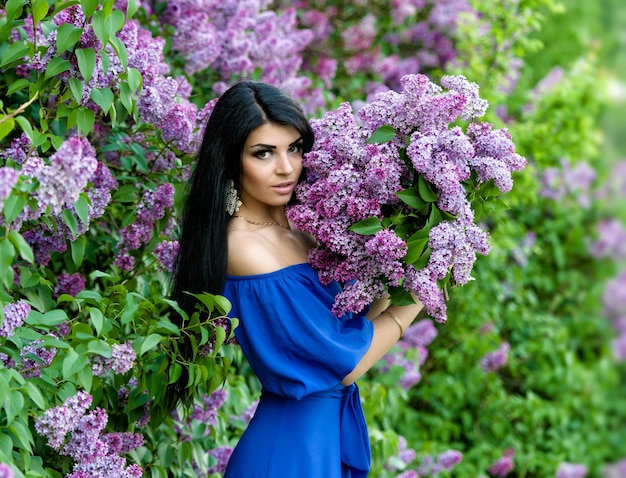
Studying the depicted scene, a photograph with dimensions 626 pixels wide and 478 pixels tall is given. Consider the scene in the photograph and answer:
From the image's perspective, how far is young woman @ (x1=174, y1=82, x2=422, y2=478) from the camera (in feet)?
6.70

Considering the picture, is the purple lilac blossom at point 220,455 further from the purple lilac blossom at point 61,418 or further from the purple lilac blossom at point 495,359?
the purple lilac blossom at point 495,359

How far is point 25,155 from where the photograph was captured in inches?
79.7

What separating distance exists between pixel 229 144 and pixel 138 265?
536 mm

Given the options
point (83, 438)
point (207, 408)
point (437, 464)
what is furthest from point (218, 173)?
point (437, 464)

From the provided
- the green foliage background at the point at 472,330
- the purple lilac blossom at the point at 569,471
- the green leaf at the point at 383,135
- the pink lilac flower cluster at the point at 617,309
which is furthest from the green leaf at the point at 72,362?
the pink lilac flower cluster at the point at 617,309

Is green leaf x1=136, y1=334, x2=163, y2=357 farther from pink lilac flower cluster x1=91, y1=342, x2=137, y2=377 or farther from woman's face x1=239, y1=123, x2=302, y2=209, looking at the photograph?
woman's face x1=239, y1=123, x2=302, y2=209

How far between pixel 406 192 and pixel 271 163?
1.18 feet

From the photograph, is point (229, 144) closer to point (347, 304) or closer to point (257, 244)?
point (257, 244)

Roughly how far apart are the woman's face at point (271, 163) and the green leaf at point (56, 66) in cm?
44

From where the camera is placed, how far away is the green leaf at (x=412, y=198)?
6.30ft

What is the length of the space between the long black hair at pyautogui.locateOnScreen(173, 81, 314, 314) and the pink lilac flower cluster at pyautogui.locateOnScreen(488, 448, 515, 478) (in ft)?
7.68

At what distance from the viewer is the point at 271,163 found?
2123 mm

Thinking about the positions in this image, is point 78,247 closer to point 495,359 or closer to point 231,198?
point 231,198

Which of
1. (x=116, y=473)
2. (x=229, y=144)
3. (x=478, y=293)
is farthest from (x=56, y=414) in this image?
(x=478, y=293)
